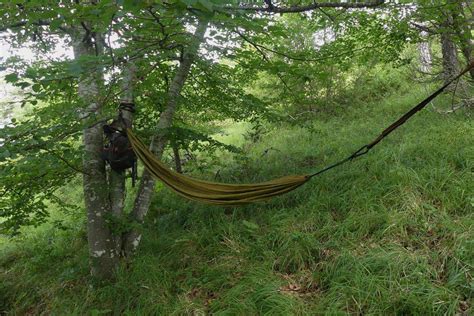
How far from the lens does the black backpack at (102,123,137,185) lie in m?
2.58

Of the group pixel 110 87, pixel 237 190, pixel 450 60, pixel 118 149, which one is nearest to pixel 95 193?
pixel 118 149

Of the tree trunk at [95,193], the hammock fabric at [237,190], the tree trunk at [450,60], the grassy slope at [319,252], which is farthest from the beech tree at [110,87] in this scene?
the tree trunk at [450,60]

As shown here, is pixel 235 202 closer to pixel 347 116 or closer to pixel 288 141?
pixel 288 141

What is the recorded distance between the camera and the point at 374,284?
1913mm

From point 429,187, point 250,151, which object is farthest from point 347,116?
point 429,187

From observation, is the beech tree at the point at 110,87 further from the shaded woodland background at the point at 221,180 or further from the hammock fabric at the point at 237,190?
the hammock fabric at the point at 237,190

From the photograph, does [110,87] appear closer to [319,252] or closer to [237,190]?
[237,190]

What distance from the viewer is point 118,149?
2.59 meters

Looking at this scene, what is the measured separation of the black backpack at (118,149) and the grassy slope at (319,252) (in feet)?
1.88

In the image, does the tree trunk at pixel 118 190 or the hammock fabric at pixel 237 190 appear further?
the tree trunk at pixel 118 190

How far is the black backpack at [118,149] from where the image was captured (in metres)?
2.58

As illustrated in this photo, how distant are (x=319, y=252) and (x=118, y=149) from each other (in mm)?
1689

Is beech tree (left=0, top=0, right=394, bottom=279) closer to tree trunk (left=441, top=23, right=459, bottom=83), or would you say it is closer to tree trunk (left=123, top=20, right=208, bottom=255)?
tree trunk (left=123, top=20, right=208, bottom=255)

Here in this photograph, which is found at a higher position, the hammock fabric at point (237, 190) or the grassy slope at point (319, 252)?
the hammock fabric at point (237, 190)
